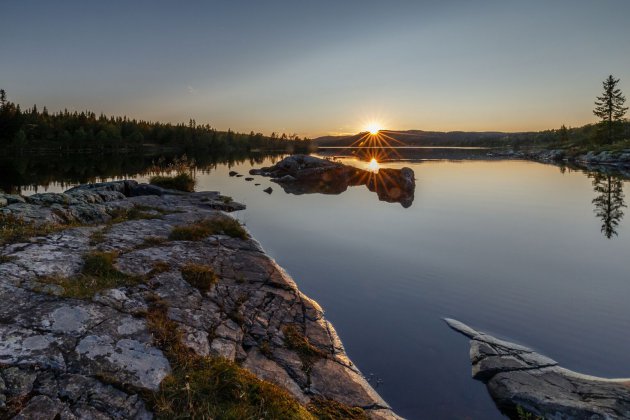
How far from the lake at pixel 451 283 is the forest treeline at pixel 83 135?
11566 cm

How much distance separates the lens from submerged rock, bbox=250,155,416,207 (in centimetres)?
3547

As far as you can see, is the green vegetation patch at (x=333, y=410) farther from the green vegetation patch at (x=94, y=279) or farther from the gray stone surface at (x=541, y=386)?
the green vegetation patch at (x=94, y=279)

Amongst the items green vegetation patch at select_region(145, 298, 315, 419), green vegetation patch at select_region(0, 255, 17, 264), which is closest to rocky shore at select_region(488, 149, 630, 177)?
green vegetation patch at select_region(145, 298, 315, 419)

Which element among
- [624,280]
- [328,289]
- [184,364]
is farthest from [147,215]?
[624,280]

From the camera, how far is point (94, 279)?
7.35 m

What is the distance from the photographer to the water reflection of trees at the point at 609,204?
21094mm

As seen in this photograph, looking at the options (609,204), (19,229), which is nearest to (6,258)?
(19,229)

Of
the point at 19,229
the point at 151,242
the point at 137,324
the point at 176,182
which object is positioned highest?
the point at 176,182

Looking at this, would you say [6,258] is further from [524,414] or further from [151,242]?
[524,414]

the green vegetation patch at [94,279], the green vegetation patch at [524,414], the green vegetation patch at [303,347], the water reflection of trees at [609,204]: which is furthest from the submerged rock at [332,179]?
the green vegetation patch at [94,279]

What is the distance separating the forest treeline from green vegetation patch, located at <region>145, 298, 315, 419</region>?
12287cm

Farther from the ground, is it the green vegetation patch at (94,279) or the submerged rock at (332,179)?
the submerged rock at (332,179)

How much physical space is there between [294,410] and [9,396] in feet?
11.5

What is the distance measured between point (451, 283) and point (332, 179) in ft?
115
